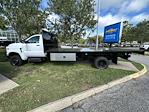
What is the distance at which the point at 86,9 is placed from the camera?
66.4 feet

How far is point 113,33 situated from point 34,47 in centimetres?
602

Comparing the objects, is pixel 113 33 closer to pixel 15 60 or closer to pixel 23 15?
pixel 15 60

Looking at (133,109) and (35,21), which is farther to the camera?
(35,21)

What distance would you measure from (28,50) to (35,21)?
9.49 meters

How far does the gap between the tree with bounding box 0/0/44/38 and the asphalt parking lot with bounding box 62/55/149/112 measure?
1418cm

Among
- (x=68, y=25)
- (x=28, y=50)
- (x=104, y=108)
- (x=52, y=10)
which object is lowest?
(x=104, y=108)

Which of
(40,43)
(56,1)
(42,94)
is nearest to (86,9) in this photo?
(56,1)

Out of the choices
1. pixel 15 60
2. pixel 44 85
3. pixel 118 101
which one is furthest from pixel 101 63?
pixel 15 60

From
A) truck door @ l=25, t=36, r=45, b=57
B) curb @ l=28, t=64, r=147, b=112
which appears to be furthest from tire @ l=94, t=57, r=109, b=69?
truck door @ l=25, t=36, r=45, b=57

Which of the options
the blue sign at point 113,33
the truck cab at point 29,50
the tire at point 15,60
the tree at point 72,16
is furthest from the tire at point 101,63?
the tree at point 72,16

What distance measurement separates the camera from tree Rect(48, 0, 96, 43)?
65.2 feet

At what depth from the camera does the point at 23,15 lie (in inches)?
→ 720

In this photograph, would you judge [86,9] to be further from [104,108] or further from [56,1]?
[104,108]

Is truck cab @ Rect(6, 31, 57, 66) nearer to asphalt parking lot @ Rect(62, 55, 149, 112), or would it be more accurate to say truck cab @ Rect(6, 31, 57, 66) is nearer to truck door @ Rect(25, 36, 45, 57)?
truck door @ Rect(25, 36, 45, 57)
